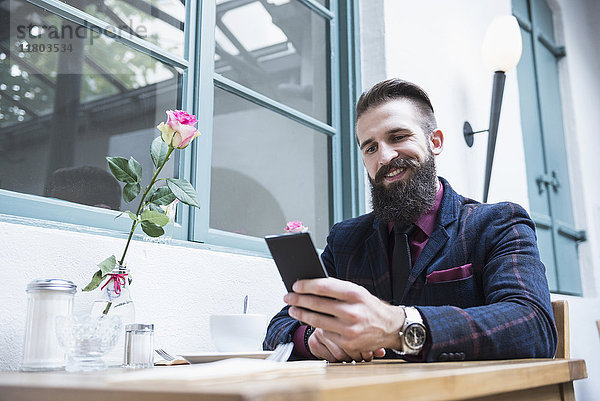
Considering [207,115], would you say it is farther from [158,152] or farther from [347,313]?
[347,313]

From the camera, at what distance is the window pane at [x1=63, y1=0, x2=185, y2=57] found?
1733 mm

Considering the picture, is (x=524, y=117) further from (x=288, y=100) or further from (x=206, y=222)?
(x=206, y=222)

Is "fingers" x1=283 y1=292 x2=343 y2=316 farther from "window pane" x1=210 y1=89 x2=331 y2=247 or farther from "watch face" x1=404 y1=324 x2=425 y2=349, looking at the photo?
"window pane" x1=210 y1=89 x2=331 y2=247

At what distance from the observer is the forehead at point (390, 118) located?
1.64 m

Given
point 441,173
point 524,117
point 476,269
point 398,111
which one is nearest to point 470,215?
point 476,269

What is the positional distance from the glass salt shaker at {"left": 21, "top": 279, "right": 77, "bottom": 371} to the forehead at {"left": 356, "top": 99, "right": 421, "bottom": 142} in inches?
38.1

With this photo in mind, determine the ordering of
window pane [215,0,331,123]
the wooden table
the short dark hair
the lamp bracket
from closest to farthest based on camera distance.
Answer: the wooden table < the short dark hair < window pane [215,0,331,123] < the lamp bracket

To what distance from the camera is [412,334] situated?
95 centimetres

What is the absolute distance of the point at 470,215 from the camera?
145 centimetres

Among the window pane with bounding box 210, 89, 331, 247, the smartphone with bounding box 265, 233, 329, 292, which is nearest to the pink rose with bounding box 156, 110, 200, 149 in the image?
Answer: the smartphone with bounding box 265, 233, 329, 292

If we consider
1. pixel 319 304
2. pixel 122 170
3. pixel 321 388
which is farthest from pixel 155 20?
pixel 321 388

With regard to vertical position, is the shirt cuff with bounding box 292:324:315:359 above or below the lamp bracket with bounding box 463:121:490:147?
below

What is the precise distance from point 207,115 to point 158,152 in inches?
23.1

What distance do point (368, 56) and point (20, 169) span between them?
155 cm
